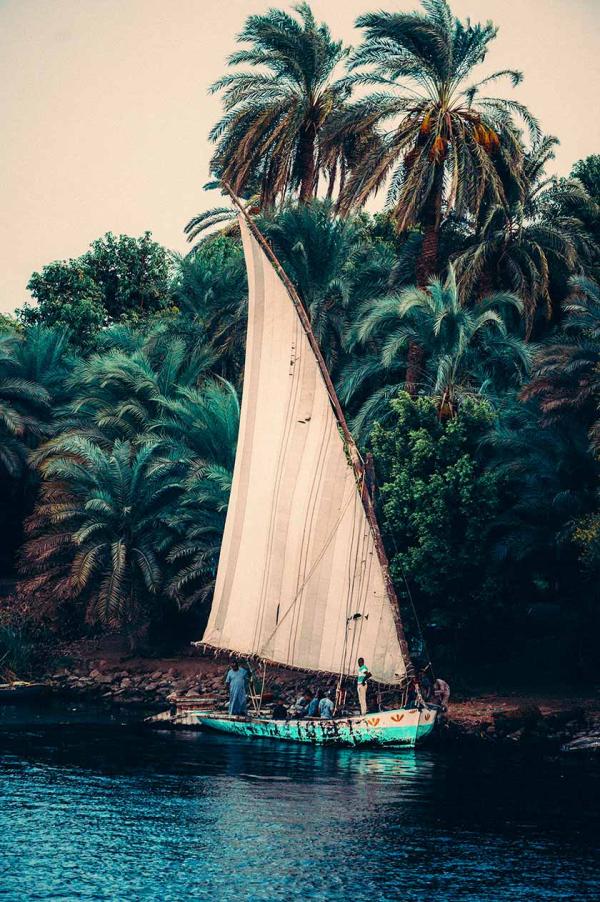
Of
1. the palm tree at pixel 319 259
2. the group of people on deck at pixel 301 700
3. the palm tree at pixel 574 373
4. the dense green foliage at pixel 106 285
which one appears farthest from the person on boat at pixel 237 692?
the dense green foliage at pixel 106 285

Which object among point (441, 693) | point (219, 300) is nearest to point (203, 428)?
point (219, 300)

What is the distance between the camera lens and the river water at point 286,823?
18531 mm

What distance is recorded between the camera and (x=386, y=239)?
191 ft

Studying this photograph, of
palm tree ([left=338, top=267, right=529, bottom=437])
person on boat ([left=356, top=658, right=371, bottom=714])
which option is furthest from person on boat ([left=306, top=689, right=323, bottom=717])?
palm tree ([left=338, top=267, right=529, bottom=437])

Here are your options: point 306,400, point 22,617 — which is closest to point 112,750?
point 306,400

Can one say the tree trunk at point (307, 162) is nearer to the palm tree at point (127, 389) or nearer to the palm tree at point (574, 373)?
the palm tree at point (127, 389)

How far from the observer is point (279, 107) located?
5012 centimetres

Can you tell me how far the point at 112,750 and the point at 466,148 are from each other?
25343mm

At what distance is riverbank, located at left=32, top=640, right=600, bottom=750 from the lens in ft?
108

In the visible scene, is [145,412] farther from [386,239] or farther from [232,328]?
[386,239]

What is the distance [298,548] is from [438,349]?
11156mm

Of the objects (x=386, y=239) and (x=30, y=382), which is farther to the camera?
(x=386, y=239)

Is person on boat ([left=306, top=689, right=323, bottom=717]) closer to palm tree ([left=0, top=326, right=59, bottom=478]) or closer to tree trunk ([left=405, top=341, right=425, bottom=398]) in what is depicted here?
tree trunk ([left=405, top=341, right=425, bottom=398])

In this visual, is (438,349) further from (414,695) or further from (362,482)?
(414,695)
